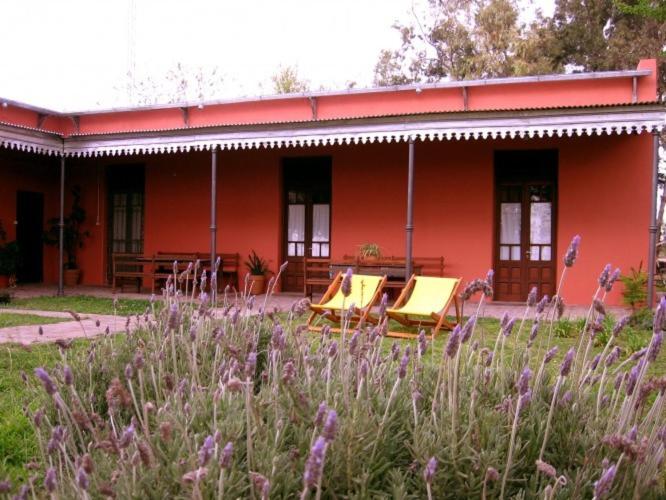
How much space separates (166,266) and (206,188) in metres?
1.95

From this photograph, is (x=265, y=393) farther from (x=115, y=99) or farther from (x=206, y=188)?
(x=115, y=99)

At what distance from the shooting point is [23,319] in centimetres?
762

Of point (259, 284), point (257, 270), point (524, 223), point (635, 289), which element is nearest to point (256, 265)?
point (257, 270)

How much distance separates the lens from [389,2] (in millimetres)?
26578

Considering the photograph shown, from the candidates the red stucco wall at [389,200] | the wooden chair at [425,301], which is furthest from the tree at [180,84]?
the wooden chair at [425,301]

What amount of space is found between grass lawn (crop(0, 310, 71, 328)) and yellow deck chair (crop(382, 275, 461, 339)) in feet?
12.9

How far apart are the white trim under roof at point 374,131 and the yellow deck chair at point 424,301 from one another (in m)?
2.73

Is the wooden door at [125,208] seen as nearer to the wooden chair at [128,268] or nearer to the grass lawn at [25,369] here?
the wooden chair at [128,268]

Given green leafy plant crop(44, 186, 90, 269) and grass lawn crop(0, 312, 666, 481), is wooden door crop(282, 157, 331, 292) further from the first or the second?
grass lawn crop(0, 312, 666, 481)

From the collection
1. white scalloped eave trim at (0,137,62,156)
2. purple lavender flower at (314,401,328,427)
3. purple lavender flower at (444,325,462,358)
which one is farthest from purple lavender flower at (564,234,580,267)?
white scalloped eave trim at (0,137,62,156)

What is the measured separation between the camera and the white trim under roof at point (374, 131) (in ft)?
28.1

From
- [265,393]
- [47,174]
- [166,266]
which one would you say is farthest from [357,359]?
[47,174]

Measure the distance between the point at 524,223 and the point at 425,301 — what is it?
4392 mm

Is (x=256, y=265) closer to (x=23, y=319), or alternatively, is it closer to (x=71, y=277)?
(x=71, y=277)
